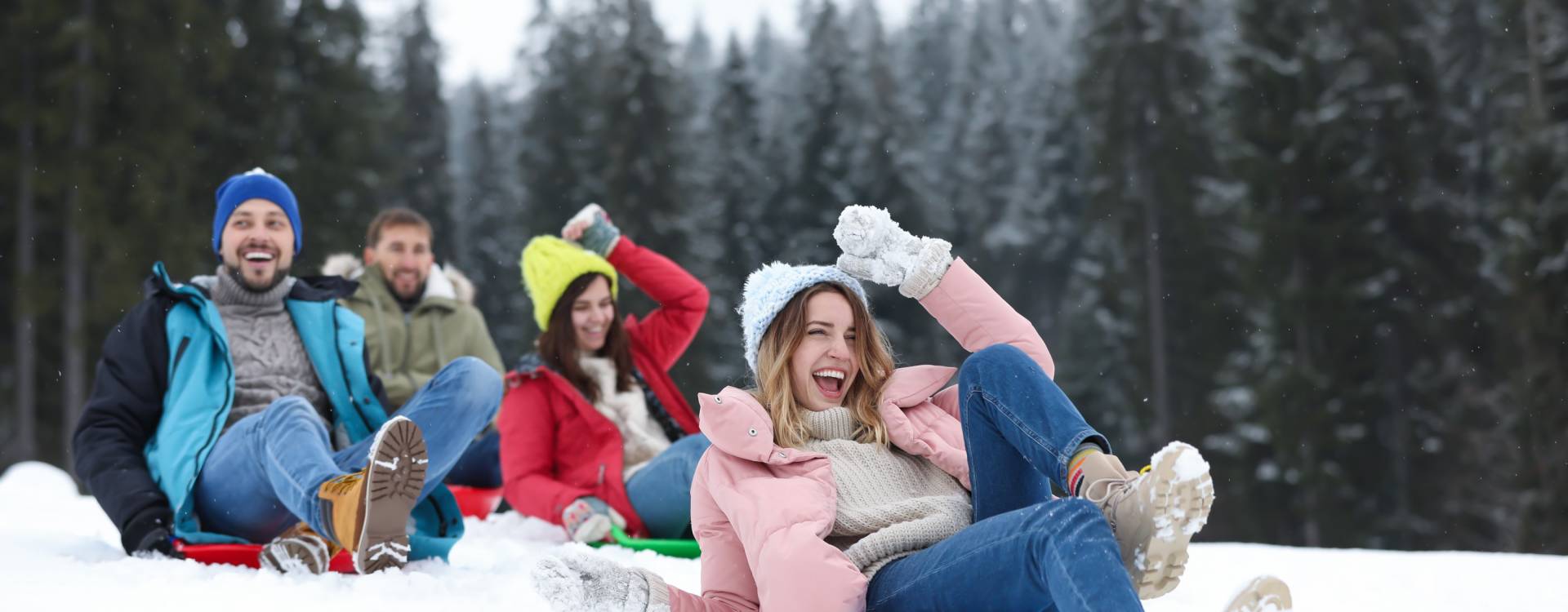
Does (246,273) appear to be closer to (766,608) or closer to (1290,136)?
(766,608)

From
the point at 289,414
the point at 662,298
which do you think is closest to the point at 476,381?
the point at 289,414

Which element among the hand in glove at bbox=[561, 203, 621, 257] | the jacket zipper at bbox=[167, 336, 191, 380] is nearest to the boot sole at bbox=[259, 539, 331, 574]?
the jacket zipper at bbox=[167, 336, 191, 380]

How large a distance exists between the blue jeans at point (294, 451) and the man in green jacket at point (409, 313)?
1.84m

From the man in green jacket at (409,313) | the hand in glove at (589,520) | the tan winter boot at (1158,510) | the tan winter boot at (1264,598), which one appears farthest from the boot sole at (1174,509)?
the man in green jacket at (409,313)

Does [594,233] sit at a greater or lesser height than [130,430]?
greater

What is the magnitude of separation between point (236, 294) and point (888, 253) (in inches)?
91.5

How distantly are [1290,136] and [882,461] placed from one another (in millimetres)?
18968

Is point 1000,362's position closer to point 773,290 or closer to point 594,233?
point 773,290

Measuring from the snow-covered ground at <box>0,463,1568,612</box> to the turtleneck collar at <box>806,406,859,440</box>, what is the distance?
694mm

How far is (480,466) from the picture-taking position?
5922mm

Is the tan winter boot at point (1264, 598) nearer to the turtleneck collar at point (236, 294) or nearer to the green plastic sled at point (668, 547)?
the green plastic sled at point (668, 547)

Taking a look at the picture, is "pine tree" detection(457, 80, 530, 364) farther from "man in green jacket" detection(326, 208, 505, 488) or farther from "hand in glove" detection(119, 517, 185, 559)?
"hand in glove" detection(119, 517, 185, 559)

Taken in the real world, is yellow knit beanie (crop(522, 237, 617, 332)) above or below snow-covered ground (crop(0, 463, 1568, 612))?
above

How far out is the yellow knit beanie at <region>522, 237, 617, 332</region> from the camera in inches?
203
